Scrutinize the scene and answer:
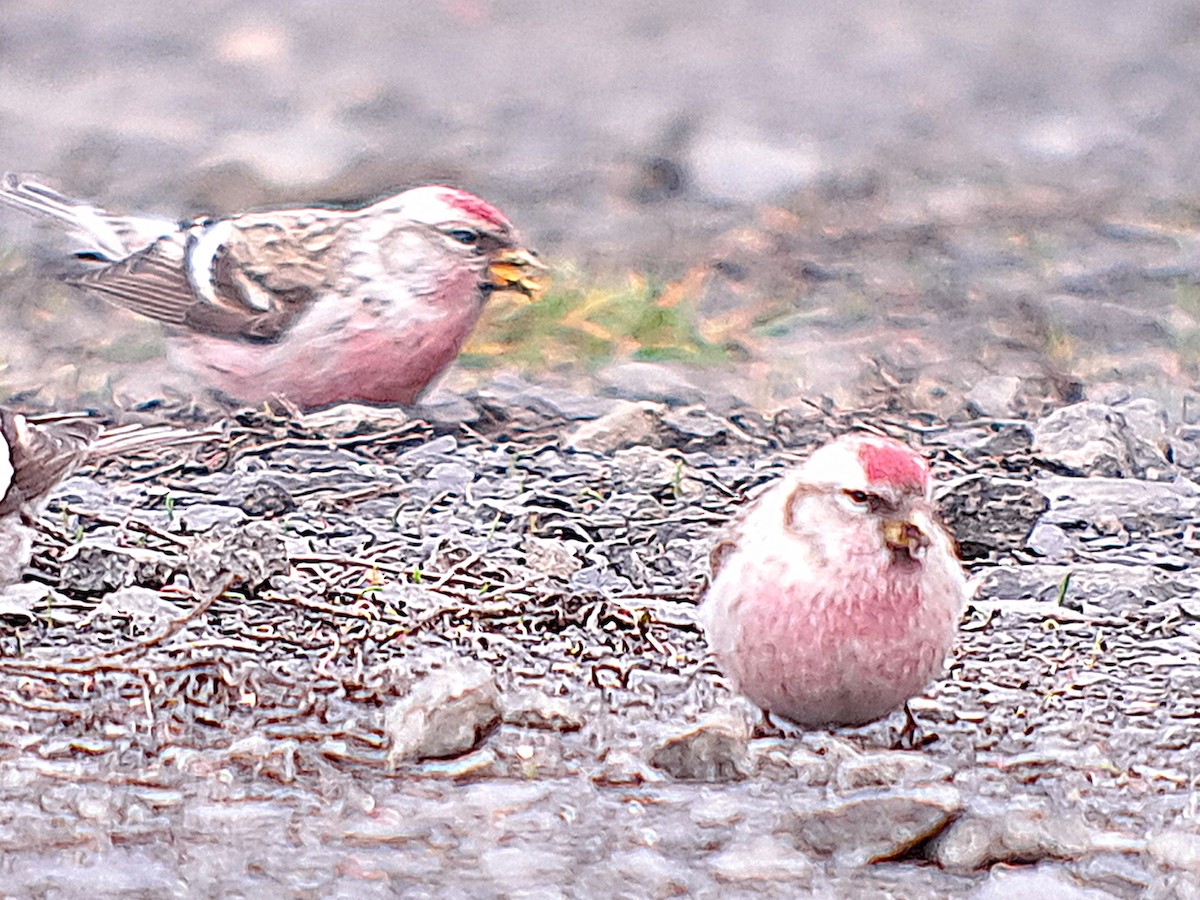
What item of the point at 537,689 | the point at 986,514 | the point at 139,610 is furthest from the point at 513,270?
the point at 537,689

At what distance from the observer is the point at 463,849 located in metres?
2.11

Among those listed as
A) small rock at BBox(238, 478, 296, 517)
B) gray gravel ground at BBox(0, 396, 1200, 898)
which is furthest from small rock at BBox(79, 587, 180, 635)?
small rock at BBox(238, 478, 296, 517)

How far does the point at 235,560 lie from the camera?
2902 mm

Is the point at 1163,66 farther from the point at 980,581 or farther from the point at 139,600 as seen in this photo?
the point at 139,600

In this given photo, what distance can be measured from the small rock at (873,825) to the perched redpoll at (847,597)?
27cm

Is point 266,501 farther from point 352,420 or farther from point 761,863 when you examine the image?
point 761,863

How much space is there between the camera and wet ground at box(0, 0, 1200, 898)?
2.12 m

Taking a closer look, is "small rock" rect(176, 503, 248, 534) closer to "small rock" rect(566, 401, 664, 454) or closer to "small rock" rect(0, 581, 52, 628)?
"small rock" rect(0, 581, 52, 628)

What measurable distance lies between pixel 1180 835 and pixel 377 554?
1382 mm

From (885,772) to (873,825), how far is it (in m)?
0.23

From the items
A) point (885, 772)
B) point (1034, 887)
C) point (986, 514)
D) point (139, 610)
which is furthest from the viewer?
point (986, 514)

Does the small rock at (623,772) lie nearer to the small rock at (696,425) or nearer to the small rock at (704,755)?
the small rock at (704,755)

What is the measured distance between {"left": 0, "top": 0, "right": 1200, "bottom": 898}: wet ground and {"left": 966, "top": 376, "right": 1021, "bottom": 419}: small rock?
13 mm

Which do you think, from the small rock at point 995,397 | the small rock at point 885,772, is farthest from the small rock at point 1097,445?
the small rock at point 885,772
